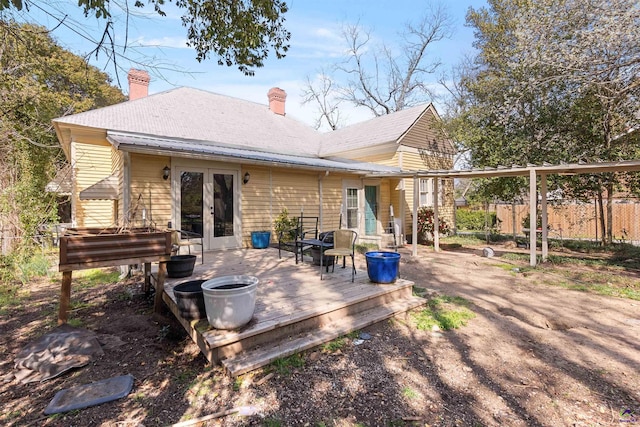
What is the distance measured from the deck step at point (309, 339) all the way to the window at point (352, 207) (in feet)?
22.8

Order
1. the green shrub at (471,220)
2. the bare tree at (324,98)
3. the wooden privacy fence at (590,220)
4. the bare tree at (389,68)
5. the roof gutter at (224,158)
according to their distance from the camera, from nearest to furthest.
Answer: the roof gutter at (224,158)
the wooden privacy fence at (590,220)
the green shrub at (471,220)
the bare tree at (389,68)
the bare tree at (324,98)

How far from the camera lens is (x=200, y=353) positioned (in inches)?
135

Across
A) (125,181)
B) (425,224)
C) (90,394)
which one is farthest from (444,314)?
(425,224)

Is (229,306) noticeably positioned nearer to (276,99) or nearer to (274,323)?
(274,323)

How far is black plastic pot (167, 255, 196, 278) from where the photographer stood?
4.85 m

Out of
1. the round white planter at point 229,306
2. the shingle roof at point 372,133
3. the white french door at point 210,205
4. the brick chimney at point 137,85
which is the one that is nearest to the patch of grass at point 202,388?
the round white planter at point 229,306

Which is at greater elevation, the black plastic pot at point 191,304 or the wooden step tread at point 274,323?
the black plastic pot at point 191,304

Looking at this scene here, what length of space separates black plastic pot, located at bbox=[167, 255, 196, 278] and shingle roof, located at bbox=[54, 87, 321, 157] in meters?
6.81

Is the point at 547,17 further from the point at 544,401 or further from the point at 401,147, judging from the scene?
the point at 544,401

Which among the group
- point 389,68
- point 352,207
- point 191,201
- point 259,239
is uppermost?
point 389,68

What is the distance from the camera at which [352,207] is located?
11.6 m

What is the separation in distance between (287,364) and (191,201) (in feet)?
18.4

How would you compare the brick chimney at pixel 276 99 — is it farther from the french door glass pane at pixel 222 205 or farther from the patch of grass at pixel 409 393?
the patch of grass at pixel 409 393

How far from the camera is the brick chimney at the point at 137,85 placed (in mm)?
12711
